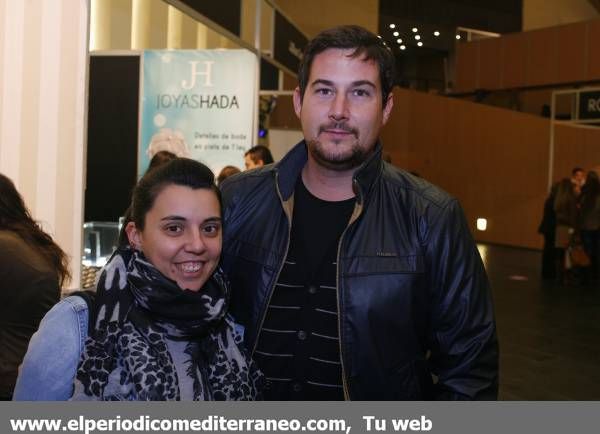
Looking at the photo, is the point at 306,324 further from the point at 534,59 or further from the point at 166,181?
the point at 534,59

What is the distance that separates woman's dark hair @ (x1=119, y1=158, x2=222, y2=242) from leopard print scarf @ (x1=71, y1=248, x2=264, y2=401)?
0.09 metres

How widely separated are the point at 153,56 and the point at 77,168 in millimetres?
2386

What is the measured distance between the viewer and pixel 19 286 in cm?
252

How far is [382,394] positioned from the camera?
5.36 feet

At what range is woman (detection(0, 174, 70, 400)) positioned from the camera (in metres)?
2.48

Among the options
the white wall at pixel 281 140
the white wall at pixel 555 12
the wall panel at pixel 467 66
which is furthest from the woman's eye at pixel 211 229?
the white wall at pixel 555 12

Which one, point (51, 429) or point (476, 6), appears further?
point (476, 6)

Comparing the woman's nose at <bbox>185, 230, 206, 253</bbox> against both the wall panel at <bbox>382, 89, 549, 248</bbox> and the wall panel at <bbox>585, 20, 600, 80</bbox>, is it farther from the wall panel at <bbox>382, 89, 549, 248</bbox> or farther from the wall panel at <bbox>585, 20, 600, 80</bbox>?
the wall panel at <bbox>382, 89, 549, 248</bbox>

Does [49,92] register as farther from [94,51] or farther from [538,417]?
[94,51]

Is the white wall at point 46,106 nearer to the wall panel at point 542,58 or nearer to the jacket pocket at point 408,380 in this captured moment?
the jacket pocket at point 408,380

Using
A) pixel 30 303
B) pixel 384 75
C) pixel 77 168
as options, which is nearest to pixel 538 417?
pixel 384 75

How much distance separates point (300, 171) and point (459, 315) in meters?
0.52

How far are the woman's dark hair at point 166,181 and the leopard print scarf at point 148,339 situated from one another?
9cm

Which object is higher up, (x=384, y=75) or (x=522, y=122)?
(x=522, y=122)
